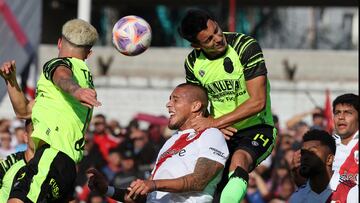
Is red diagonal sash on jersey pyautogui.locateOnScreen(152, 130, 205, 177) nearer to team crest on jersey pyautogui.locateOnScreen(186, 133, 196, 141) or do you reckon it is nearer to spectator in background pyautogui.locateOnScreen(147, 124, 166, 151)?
team crest on jersey pyautogui.locateOnScreen(186, 133, 196, 141)

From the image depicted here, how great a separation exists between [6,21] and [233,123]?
11.0 meters

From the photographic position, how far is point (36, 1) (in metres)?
18.6

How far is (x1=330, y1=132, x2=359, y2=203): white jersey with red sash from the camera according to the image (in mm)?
8562

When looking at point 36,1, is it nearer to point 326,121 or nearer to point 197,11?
point 326,121

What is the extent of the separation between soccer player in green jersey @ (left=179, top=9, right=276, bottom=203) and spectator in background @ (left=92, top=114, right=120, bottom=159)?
6954mm

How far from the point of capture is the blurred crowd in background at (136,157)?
46.1 feet

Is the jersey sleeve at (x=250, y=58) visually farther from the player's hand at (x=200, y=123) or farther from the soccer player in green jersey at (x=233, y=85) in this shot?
the player's hand at (x=200, y=123)

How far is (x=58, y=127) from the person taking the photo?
8.27m

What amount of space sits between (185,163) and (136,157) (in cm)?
742

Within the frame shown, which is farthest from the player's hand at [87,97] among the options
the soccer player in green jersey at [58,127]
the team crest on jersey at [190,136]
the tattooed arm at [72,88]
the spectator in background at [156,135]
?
the spectator in background at [156,135]

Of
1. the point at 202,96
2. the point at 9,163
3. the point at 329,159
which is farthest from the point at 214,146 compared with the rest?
the point at 9,163

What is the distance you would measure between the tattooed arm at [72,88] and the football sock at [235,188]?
1.22 metres

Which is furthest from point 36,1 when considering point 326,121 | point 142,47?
point 142,47

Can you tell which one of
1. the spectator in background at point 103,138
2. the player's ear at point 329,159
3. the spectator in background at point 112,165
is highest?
the player's ear at point 329,159
